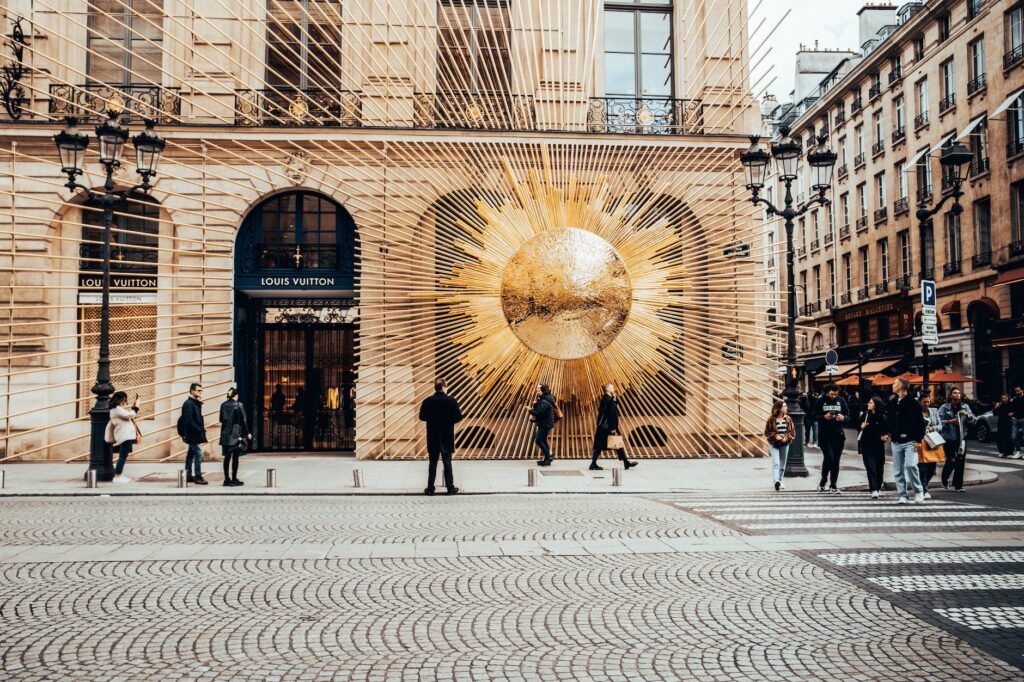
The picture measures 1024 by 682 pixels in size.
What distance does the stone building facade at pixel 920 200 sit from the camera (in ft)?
96.0

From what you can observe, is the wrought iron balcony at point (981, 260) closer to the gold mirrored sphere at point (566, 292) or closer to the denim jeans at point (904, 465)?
the gold mirrored sphere at point (566, 292)

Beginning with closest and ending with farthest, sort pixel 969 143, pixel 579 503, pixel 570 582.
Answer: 1. pixel 570 582
2. pixel 579 503
3. pixel 969 143

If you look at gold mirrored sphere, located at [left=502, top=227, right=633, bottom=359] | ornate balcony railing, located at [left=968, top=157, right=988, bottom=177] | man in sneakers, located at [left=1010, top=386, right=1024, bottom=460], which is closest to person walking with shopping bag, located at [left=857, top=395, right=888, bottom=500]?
gold mirrored sphere, located at [left=502, top=227, right=633, bottom=359]

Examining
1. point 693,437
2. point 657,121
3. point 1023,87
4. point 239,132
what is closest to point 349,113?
point 239,132

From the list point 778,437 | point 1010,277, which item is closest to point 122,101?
point 778,437

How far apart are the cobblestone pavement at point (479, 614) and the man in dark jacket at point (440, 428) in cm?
333

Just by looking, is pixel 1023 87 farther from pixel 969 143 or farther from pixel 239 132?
pixel 239 132

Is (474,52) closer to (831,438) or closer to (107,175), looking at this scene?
(107,175)

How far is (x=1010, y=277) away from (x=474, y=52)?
21.7m

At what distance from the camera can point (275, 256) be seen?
679 inches

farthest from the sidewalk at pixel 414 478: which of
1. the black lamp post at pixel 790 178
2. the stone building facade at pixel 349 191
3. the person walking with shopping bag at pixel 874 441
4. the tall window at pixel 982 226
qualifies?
the tall window at pixel 982 226

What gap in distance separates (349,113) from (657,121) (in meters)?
6.27

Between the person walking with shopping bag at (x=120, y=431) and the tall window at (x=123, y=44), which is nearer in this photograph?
the person walking with shopping bag at (x=120, y=431)

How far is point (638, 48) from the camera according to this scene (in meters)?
→ 17.8
